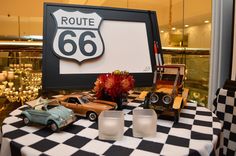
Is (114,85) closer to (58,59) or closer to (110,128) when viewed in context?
(110,128)

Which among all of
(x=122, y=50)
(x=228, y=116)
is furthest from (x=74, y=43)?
(x=228, y=116)

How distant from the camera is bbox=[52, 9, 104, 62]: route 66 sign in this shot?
4.39 feet

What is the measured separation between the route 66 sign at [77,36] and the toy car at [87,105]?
1.35ft

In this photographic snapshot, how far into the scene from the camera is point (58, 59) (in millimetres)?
1311

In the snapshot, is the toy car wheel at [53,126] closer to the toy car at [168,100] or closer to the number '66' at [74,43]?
the toy car at [168,100]

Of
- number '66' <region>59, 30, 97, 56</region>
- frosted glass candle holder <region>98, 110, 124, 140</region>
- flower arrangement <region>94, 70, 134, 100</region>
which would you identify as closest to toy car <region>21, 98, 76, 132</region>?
frosted glass candle holder <region>98, 110, 124, 140</region>

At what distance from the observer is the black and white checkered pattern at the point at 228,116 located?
114cm

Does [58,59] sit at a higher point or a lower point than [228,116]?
higher

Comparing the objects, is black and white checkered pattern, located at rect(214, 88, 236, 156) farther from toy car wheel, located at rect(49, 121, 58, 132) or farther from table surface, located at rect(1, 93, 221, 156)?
toy car wheel, located at rect(49, 121, 58, 132)

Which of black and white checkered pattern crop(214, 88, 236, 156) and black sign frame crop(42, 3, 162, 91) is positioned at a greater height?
black sign frame crop(42, 3, 162, 91)

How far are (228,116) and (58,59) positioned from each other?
1062 mm

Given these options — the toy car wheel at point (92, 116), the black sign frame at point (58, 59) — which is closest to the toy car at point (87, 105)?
the toy car wheel at point (92, 116)

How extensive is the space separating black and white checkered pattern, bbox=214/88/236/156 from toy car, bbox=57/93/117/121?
64cm

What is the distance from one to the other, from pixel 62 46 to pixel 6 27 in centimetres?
223
